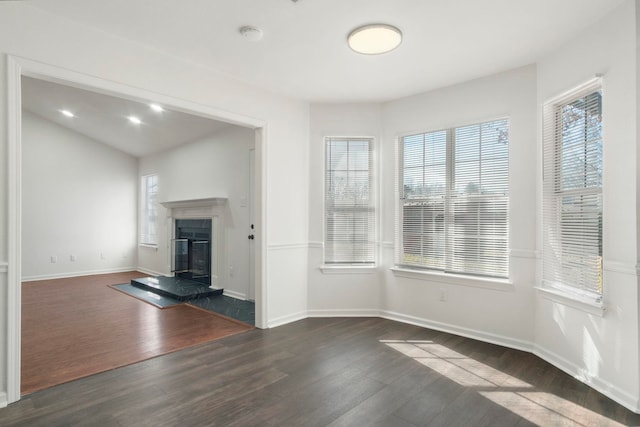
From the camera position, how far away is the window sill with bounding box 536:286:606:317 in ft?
8.32

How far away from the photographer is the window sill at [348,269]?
4328mm

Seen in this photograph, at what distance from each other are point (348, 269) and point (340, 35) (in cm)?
264

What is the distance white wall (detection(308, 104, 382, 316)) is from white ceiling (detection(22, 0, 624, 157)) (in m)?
0.24

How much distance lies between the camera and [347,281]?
434 centimetres

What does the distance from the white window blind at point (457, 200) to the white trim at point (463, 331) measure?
1.99 ft

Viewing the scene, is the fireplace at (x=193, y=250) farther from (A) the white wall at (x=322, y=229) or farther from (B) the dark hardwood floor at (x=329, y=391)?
(B) the dark hardwood floor at (x=329, y=391)

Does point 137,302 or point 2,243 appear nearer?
point 2,243

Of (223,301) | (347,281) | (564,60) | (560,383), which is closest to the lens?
(560,383)

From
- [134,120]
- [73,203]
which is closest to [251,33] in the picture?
[134,120]

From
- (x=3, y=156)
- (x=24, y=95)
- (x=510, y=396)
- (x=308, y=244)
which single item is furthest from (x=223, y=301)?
(x=24, y=95)

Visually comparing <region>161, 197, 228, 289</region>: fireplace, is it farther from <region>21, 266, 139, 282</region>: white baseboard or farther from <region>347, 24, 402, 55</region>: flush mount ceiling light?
<region>347, 24, 402, 55</region>: flush mount ceiling light

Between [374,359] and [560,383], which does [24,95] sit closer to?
[374,359]

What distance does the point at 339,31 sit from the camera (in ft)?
8.96

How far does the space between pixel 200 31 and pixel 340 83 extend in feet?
5.08
